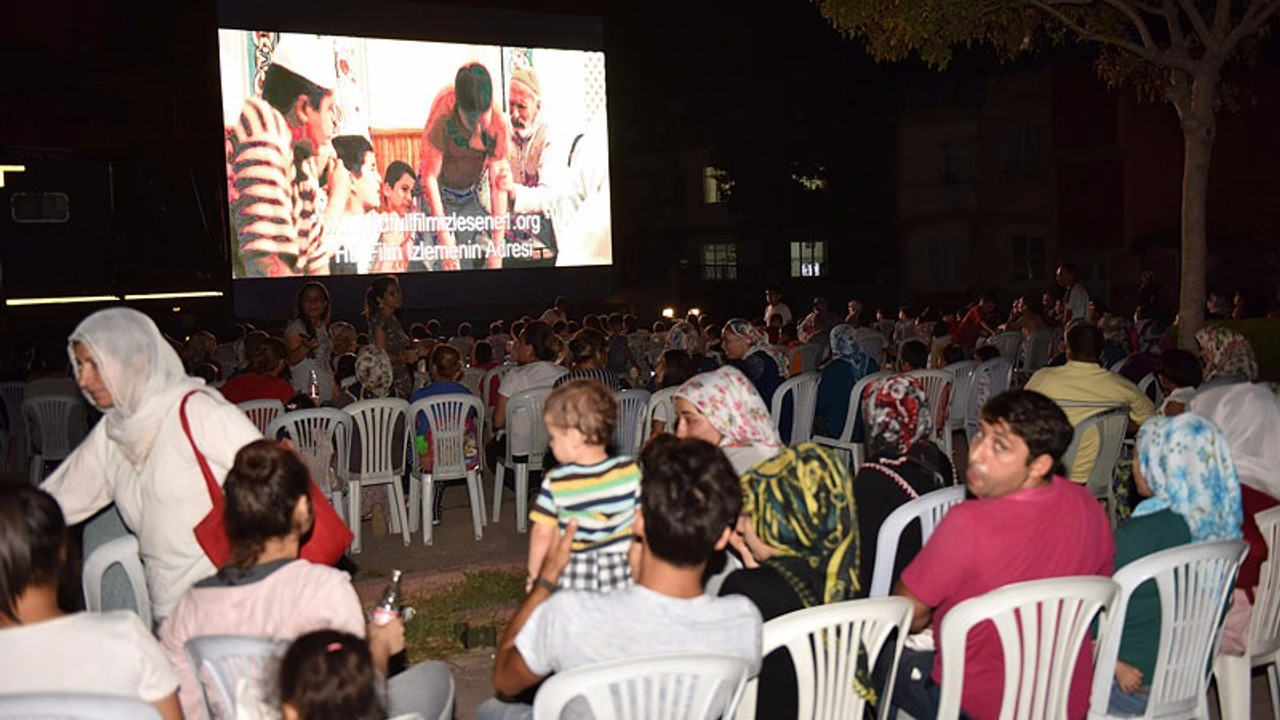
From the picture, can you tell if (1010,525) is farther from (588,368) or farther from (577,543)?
(588,368)

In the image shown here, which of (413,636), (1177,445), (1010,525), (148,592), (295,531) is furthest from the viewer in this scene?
(413,636)

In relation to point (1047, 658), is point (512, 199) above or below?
above

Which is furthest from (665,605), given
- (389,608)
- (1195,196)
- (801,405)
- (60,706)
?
(1195,196)

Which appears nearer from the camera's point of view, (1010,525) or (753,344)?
(1010,525)

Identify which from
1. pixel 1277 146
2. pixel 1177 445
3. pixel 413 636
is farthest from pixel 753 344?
pixel 1277 146

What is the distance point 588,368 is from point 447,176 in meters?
8.31

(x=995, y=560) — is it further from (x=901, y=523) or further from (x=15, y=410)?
(x=15, y=410)

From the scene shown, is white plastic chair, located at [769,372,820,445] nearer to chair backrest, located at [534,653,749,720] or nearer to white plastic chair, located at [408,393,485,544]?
white plastic chair, located at [408,393,485,544]

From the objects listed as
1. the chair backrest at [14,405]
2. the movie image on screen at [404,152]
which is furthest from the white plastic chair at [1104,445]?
the movie image on screen at [404,152]

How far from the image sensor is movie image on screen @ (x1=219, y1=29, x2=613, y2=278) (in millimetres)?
14047

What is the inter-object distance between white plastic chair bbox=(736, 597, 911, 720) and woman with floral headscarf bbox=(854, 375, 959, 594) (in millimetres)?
796

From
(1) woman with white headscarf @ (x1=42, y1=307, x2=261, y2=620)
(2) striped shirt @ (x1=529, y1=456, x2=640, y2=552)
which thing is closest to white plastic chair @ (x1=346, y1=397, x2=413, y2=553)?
(1) woman with white headscarf @ (x1=42, y1=307, x2=261, y2=620)

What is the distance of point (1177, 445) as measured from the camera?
3.34 meters

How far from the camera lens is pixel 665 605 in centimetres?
262
